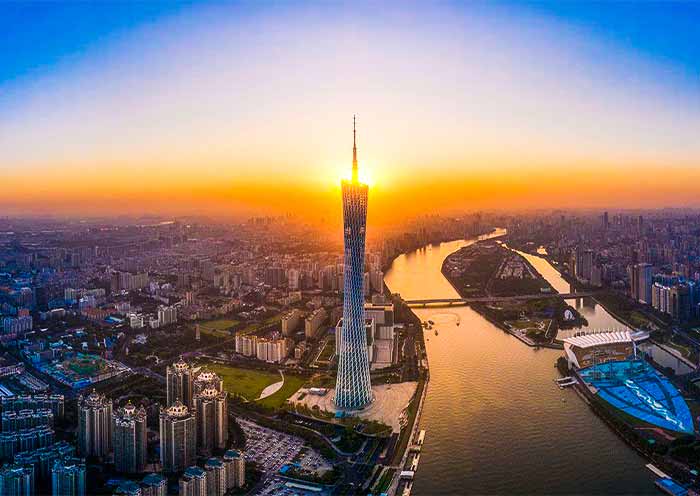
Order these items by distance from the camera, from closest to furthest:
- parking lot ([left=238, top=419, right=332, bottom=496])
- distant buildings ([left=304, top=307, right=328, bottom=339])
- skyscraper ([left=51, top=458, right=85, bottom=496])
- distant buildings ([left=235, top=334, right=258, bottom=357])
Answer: skyscraper ([left=51, top=458, right=85, bottom=496])
parking lot ([left=238, top=419, right=332, bottom=496])
distant buildings ([left=235, top=334, right=258, bottom=357])
distant buildings ([left=304, top=307, right=328, bottom=339])

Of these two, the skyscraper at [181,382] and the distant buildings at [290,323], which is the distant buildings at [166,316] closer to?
the distant buildings at [290,323]

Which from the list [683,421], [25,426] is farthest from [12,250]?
[683,421]

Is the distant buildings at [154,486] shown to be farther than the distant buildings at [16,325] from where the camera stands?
No

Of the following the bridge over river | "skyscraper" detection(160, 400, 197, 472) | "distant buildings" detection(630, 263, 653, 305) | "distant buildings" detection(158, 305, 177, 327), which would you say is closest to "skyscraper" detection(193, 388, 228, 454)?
"skyscraper" detection(160, 400, 197, 472)

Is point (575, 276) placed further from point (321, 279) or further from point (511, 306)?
point (321, 279)

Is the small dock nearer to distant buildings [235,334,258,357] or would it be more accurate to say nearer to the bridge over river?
distant buildings [235,334,258,357]

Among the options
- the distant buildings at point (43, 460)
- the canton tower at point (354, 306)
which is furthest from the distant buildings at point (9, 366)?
the canton tower at point (354, 306)
